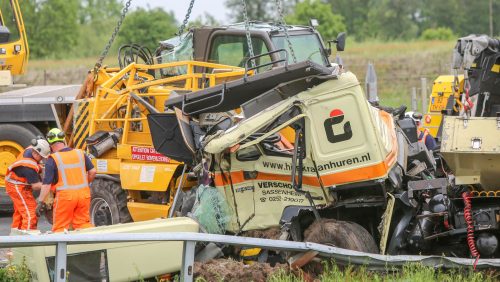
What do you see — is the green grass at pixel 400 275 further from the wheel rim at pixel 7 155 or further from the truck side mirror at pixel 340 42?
the wheel rim at pixel 7 155

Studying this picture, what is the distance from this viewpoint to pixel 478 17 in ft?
244

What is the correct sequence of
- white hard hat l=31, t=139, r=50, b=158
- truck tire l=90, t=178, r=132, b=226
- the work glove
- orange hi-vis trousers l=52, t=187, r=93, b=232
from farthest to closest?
truck tire l=90, t=178, r=132, b=226, white hard hat l=31, t=139, r=50, b=158, the work glove, orange hi-vis trousers l=52, t=187, r=93, b=232

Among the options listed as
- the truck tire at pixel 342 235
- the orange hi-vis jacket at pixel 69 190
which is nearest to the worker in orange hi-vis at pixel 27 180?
the orange hi-vis jacket at pixel 69 190

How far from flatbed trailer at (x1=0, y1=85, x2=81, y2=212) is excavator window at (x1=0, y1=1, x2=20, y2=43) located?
196cm

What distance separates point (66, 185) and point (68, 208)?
0.25 m

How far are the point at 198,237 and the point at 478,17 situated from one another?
6812 centimetres

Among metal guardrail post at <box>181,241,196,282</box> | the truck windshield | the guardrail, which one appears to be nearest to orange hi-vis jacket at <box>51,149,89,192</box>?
the guardrail

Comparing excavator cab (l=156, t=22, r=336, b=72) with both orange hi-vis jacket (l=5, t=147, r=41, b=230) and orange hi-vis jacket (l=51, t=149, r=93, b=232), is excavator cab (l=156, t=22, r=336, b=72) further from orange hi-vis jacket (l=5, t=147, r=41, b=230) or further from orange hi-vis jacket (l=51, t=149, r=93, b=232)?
orange hi-vis jacket (l=51, t=149, r=93, b=232)

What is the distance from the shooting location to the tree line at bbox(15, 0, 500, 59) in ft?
193

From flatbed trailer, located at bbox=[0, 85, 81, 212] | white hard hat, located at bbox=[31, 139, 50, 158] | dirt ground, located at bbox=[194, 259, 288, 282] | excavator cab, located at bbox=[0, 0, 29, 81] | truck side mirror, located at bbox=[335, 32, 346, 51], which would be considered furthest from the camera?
excavator cab, located at bbox=[0, 0, 29, 81]

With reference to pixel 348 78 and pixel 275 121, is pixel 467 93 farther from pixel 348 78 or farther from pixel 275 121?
pixel 275 121

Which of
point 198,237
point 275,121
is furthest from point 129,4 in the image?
point 198,237

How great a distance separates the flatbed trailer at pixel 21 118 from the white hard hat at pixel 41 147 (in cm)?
368

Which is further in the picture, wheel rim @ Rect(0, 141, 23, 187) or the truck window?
wheel rim @ Rect(0, 141, 23, 187)
